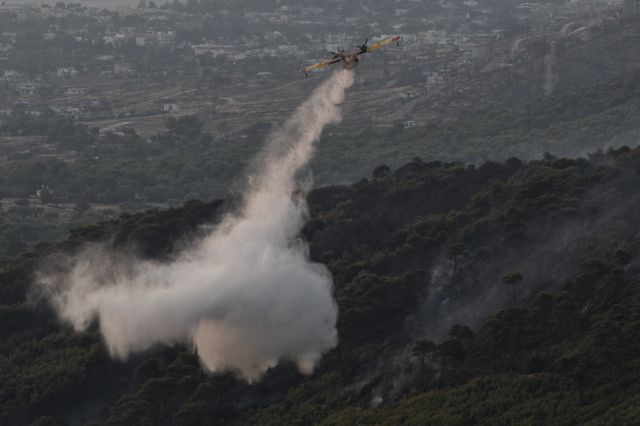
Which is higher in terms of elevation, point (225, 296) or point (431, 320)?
point (225, 296)

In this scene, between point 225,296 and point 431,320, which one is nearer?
point 431,320

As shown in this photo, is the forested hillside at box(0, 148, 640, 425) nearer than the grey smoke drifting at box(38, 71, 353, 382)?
Yes

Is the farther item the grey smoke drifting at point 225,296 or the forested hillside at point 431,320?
the grey smoke drifting at point 225,296

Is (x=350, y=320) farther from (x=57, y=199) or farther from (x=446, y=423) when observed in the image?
(x=57, y=199)

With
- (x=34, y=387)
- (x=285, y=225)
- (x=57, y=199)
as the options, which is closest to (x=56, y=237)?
(x=57, y=199)
